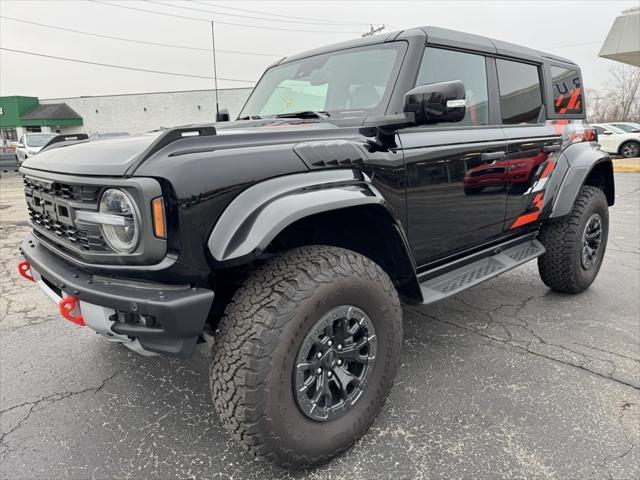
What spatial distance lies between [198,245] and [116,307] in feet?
1.21

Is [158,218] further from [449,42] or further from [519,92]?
[519,92]

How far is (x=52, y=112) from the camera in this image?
37.0 metres

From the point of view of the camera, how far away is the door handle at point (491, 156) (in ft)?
9.55

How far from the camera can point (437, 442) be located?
2145mm

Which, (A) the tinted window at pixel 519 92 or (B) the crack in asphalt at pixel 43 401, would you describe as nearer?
(B) the crack in asphalt at pixel 43 401

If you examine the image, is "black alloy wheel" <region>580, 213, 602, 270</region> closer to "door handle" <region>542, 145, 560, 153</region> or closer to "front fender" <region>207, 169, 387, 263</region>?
"door handle" <region>542, 145, 560, 153</region>

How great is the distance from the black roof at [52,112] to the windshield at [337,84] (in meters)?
39.6

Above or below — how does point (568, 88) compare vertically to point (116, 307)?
above

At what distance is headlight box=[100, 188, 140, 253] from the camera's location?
65.5 inches

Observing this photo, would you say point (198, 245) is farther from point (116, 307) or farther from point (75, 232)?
point (75, 232)

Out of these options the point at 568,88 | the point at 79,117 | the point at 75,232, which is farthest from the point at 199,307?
the point at 79,117

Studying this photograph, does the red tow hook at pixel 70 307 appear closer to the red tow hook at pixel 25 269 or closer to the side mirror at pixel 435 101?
the red tow hook at pixel 25 269

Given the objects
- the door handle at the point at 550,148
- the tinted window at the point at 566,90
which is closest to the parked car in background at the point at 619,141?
the tinted window at the point at 566,90

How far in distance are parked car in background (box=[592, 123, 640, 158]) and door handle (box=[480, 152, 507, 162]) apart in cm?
1791
